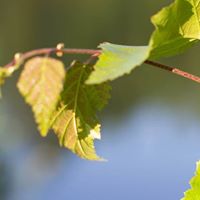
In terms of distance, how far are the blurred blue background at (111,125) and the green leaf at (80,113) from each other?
6006mm

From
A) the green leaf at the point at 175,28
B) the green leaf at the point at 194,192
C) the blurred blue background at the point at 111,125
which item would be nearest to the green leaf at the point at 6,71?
the green leaf at the point at 175,28

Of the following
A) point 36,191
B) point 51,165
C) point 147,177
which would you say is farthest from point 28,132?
point 147,177

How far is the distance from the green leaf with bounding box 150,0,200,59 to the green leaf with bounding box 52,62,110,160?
3.3 inches

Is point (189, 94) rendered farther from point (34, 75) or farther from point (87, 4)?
point (34, 75)

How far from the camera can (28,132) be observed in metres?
8.98

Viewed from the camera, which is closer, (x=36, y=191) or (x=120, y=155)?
(x=36, y=191)

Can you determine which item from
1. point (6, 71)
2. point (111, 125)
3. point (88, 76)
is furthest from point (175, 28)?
point (111, 125)

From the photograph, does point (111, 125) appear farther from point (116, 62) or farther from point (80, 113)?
point (116, 62)

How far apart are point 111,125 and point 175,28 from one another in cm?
851

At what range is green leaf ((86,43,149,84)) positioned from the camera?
0.49 meters

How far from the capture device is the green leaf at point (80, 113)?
0.63 meters

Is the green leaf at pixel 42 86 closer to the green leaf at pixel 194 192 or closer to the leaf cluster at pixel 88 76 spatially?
the leaf cluster at pixel 88 76

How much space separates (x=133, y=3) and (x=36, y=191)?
16.6ft

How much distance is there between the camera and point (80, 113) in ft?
2.14
